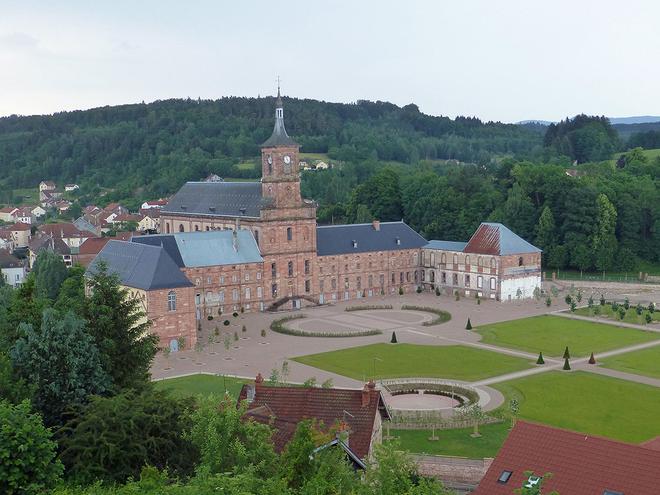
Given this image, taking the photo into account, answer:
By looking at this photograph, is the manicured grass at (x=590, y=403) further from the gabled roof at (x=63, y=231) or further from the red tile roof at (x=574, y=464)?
the gabled roof at (x=63, y=231)

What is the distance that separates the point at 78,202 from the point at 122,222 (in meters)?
41.7

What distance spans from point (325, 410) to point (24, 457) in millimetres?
13593

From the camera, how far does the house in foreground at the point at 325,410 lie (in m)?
31.4

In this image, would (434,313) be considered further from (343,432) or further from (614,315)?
(343,432)

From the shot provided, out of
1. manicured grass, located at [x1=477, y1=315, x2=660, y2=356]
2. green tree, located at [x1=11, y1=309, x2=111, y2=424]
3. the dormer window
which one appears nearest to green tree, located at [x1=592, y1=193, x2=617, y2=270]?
manicured grass, located at [x1=477, y1=315, x2=660, y2=356]

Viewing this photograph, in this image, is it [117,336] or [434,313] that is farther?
[434,313]

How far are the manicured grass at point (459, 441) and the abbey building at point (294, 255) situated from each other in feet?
116

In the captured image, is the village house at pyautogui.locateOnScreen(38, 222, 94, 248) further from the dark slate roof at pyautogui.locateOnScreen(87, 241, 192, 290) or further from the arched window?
the arched window

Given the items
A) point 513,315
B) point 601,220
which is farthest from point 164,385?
point 601,220

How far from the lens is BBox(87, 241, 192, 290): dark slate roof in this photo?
216 ft

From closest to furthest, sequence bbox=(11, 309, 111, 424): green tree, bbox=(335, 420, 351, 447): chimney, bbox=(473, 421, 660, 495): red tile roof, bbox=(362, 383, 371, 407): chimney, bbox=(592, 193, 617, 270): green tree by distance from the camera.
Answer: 1. bbox=(473, 421, 660, 495): red tile roof
2. bbox=(335, 420, 351, 447): chimney
3. bbox=(11, 309, 111, 424): green tree
4. bbox=(362, 383, 371, 407): chimney
5. bbox=(592, 193, 617, 270): green tree

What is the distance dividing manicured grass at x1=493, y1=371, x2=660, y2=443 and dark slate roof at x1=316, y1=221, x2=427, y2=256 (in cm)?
3604

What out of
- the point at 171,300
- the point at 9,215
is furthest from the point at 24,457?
the point at 9,215

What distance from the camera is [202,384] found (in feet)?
176
